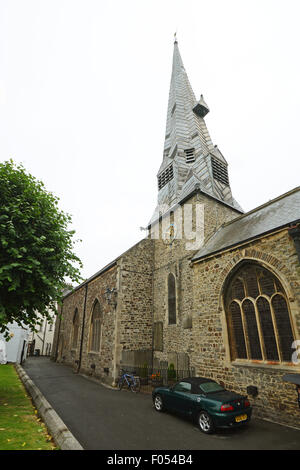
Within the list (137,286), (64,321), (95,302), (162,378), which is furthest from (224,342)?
(64,321)

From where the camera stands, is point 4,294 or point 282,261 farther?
point 4,294

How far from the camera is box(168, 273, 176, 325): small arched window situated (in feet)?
46.1

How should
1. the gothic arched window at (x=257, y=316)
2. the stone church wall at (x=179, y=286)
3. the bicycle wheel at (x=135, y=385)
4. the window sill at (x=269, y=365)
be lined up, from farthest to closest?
the stone church wall at (x=179, y=286) < the bicycle wheel at (x=135, y=385) < the gothic arched window at (x=257, y=316) < the window sill at (x=269, y=365)

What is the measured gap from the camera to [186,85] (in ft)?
85.0

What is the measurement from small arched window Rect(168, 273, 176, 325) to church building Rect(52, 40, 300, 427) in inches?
2.3

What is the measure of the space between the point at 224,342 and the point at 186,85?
26.4 m

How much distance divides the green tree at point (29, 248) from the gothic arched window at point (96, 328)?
7816 millimetres

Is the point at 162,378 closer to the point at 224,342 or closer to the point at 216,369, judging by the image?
the point at 216,369

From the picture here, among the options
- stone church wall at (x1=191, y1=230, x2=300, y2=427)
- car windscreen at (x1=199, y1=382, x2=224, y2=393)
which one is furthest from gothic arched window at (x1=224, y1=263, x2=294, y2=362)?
car windscreen at (x1=199, y1=382, x2=224, y2=393)

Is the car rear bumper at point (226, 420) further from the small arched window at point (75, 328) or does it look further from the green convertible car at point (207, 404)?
the small arched window at point (75, 328)

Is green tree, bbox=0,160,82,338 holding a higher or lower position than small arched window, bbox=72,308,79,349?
higher

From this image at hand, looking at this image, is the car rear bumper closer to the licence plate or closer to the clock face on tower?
the licence plate

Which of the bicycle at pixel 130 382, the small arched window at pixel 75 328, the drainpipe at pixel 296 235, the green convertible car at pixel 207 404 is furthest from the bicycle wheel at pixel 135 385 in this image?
the small arched window at pixel 75 328

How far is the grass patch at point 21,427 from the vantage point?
15.8 ft
